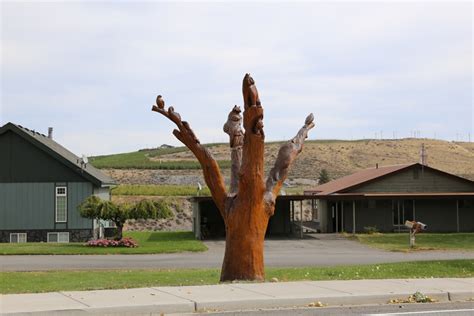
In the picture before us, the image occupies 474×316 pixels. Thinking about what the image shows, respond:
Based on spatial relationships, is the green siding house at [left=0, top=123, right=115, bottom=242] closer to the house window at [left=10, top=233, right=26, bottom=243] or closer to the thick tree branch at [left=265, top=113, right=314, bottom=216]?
the house window at [left=10, top=233, right=26, bottom=243]

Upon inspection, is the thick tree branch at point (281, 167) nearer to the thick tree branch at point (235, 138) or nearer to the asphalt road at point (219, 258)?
the thick tree branch at point (235, 138)

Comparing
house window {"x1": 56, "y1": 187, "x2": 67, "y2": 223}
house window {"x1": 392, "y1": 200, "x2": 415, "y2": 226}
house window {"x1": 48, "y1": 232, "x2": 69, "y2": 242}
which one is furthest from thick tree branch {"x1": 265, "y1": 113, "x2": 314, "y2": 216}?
house window {"x1": 392, "y1": 200, "x2": 415, "y2": 226}

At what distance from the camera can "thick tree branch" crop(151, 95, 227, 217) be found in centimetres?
1669

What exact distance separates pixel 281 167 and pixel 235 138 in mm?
1289

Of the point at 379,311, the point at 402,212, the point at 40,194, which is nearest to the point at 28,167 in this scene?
the point at 40,194

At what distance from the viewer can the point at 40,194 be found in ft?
126

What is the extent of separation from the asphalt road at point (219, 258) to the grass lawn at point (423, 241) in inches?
57.2

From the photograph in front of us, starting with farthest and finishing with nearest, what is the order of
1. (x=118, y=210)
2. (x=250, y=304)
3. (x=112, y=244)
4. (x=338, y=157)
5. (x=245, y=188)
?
(x=338, y=157) → (x=118, y=210) → (x=112, y=244) → (x=245, y=188) → (x=250, y=304)

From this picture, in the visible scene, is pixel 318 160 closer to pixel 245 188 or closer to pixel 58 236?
pixel 58 236

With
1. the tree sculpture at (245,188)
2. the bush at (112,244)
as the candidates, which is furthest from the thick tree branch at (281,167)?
the bush at (112,244)

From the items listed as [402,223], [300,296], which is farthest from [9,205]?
[300,296]

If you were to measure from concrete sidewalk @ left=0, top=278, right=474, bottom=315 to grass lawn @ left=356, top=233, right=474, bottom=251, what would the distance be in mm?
19581

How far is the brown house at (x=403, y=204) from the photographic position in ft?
144

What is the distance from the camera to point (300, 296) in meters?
12.8
